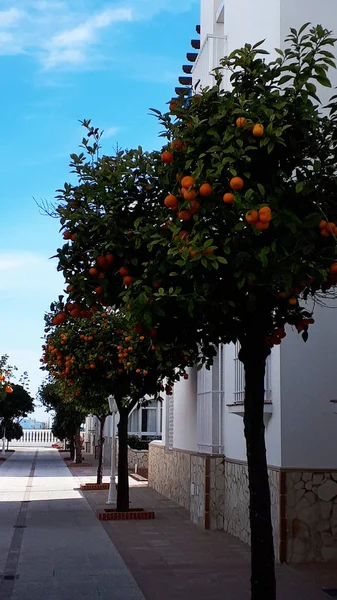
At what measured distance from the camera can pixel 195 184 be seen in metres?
5.60

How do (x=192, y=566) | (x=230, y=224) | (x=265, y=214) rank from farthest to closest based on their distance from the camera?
1. (x=192, y=566)
2. (x=230, y=224)
3. (x=265, y=214)

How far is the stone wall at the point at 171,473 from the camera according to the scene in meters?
17.7

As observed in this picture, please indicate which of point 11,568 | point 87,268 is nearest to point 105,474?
point 11,568

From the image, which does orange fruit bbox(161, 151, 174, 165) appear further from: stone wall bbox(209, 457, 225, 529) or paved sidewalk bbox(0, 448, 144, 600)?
stone wall bbox(209, 457, 225, 529)

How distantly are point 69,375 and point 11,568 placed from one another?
566 cm

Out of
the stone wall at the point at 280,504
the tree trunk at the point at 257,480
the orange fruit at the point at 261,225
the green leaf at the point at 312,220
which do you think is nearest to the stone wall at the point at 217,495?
the stone wall at the point at 280,504

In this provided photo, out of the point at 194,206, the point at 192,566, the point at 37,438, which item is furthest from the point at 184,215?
the point at 37,438

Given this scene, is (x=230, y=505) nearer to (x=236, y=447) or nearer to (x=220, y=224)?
(x=236, y=447)

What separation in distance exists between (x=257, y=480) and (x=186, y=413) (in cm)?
1227

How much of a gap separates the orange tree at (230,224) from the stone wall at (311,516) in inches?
166

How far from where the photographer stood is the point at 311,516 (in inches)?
398

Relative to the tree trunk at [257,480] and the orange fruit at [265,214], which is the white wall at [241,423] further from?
the orange fruit at [265,214]

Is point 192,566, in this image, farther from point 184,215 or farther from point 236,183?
point 236,183

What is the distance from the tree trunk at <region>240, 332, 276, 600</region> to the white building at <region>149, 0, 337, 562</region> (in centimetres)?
423
